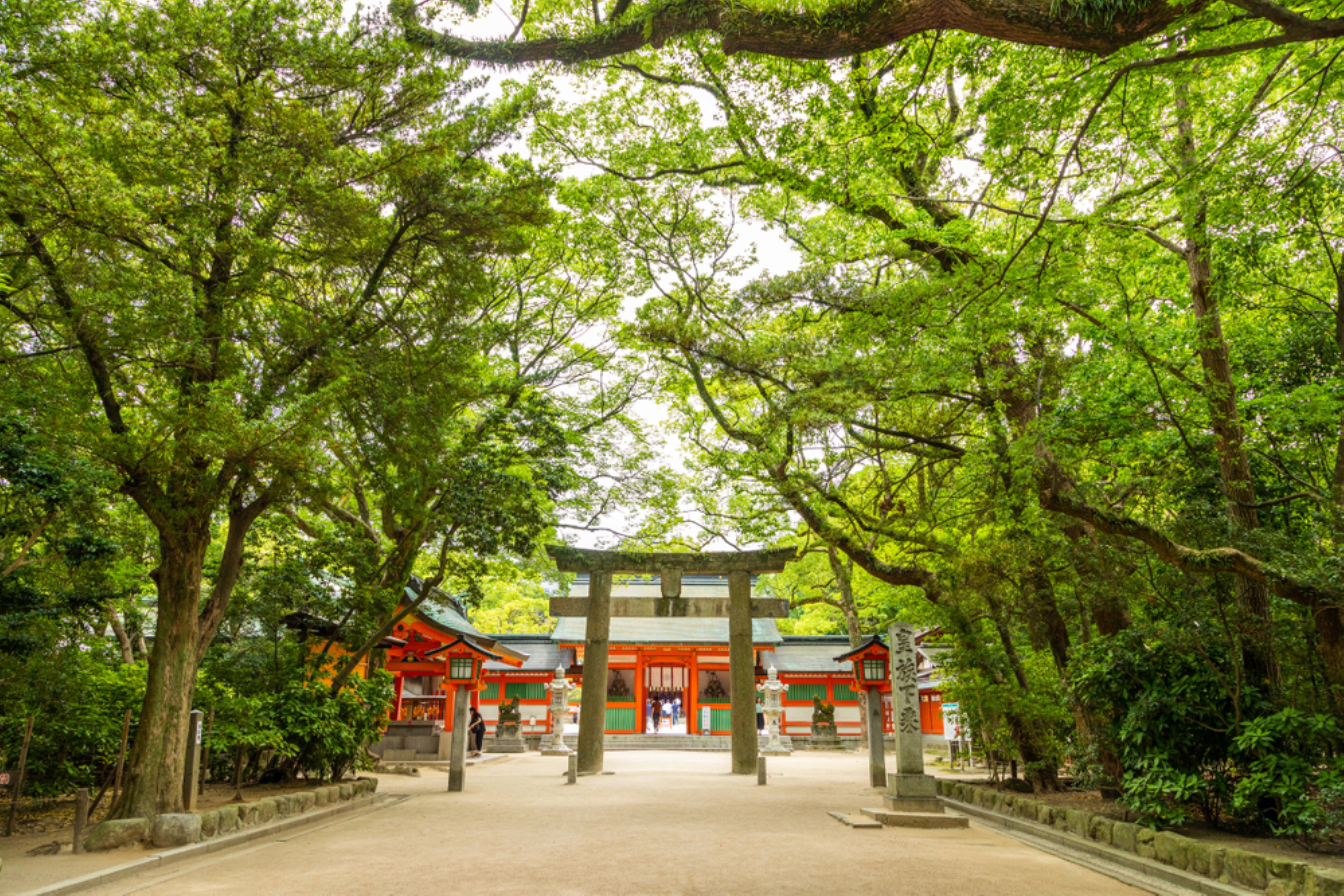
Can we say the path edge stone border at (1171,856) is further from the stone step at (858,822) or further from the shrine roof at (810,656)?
the shrine roof at (810,656)

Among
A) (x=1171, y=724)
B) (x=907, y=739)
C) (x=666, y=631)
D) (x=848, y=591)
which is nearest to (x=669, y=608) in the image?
(x=848, y=591)

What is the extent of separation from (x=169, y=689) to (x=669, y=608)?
10.3 m

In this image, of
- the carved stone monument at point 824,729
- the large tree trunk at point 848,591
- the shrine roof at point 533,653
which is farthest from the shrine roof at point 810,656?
the shrine roof at point 533,653

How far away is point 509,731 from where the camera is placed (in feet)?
77.8

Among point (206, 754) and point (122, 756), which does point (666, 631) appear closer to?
point (206, 754)

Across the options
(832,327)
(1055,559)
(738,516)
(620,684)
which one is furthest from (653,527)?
(620,684)

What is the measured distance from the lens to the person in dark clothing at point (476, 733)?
2058 cm

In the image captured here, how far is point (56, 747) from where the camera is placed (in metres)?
7.88

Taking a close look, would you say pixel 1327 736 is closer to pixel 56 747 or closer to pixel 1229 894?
pixel 1229 894

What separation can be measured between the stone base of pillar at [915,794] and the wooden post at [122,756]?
838 cm

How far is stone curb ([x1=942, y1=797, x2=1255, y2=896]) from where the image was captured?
5.46 meters

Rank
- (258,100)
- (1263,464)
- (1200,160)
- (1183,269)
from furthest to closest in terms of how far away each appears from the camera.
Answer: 1. (1183,269)
2. (1263,464)
3. (258,100)
4. (1200,160)

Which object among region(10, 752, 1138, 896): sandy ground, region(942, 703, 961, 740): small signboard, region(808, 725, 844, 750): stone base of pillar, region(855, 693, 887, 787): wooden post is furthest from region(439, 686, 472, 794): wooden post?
region(808, 725, 844, 750): stone base of pillar

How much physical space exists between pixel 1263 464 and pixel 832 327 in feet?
18.8
